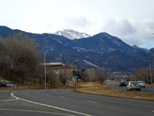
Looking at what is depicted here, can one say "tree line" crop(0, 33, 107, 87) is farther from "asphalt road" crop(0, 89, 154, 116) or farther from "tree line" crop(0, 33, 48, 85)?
"asphalt road" crop(0, 89, 154, 116)

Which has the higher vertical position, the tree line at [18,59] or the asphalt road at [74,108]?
the tree line at [18,59]

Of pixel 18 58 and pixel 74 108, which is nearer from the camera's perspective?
pixel 74 108

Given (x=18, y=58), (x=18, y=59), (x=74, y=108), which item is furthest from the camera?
(x=18, y=59)

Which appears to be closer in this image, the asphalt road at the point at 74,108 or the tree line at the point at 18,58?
the asphalt road at the point at 74,108

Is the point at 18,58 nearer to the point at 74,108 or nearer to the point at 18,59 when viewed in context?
the point at 18,59

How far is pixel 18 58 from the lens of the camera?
7462 centimetres

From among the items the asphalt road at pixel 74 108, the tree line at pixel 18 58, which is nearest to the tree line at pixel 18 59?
the tree line at pixel 18 58

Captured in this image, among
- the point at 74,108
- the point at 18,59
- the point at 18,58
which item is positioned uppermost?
the point at 18,58

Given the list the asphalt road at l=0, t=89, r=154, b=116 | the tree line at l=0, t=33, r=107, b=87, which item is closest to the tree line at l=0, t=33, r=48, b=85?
the tree line at l=0, t=33, r=107, b=87

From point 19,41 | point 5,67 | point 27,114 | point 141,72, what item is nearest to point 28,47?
point 19,41

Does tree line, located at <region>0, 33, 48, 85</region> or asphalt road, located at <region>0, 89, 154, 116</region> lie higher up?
tree line, located at <region>0, 33, 48, 85</region>

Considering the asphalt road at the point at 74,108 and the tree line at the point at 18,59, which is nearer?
the asphalt road at the point at 74,108

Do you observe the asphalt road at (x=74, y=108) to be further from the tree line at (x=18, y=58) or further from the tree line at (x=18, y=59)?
the tree line at (x=18, y=58)

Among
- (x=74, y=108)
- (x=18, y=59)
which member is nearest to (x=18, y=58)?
(x=18, y=59)
